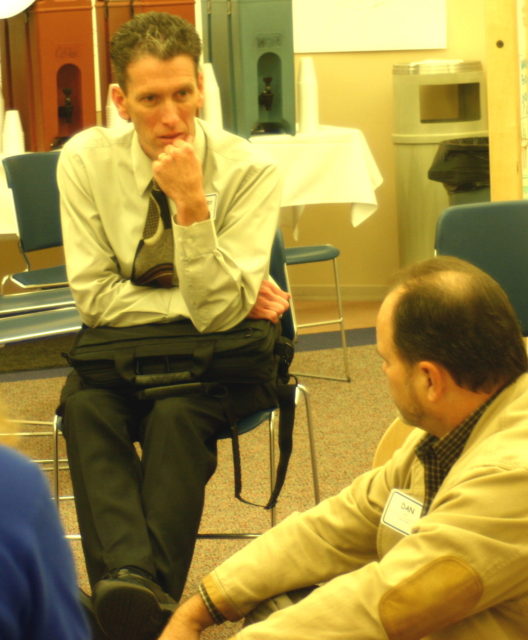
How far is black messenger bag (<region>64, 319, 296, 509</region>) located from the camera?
2.52 meters

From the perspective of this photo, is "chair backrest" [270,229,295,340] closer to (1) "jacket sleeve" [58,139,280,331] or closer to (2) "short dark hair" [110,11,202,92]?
(1) "jacket sleeve" [58,139,280,331]

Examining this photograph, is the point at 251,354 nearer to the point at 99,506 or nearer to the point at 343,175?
the point at 99,506

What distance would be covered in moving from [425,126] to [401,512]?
4157 mm

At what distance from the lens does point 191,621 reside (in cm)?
183

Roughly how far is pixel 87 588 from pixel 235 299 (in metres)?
0.93

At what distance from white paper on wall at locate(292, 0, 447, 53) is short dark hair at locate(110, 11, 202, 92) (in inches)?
131

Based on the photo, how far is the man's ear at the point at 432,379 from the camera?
158cm

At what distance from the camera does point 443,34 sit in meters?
5.76

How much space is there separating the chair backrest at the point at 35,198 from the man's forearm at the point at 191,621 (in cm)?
254

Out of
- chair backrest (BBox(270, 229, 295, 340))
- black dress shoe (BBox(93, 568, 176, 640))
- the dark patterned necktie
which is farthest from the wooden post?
black dress shoe (BBox(93, 568, 176, 640))

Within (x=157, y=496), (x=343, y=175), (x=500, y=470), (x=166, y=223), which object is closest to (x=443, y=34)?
(x=343, y=175)

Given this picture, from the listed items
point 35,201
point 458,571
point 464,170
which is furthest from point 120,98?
point 464,170

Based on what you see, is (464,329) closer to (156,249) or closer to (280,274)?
(156,249)

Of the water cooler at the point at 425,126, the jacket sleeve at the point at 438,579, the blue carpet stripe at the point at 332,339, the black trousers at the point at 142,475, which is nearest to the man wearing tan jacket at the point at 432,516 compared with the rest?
the jacket sleeve at the point at 438,579
